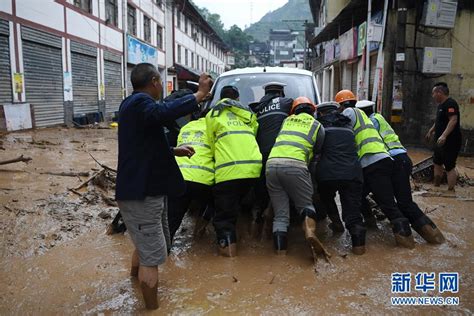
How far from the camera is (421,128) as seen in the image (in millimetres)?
11188

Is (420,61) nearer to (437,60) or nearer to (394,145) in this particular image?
(437,60)

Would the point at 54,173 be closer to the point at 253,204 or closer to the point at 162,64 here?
the point at 253,204

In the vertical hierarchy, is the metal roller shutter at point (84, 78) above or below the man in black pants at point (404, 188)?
above

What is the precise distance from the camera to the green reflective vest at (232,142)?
397cm

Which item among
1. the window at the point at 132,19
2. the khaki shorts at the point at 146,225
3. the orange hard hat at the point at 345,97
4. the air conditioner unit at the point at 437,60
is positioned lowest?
the khaki shorts at the point at 146,225

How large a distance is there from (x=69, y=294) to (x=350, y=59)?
14.0 metres

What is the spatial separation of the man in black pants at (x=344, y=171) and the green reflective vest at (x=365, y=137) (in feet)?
0.49

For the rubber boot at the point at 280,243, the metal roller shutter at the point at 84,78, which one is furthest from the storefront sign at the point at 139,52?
the rubber boot at the point at 280,243

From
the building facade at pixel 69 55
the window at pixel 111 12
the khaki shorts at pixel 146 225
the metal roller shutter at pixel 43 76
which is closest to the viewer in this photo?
the khaki shorts at pixel 146 225

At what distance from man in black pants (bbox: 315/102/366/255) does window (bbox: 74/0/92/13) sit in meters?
15.5

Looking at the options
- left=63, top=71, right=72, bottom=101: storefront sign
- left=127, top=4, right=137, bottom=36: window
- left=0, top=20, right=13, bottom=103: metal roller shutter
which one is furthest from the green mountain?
left=0, top=20, right=13, bottom=103: metal roller shutter

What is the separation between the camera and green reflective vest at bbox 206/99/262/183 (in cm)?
397

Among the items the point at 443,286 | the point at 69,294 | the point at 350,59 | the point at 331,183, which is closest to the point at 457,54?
the point at 350,59

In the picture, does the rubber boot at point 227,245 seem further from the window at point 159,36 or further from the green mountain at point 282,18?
the green mountain at point 282,18
